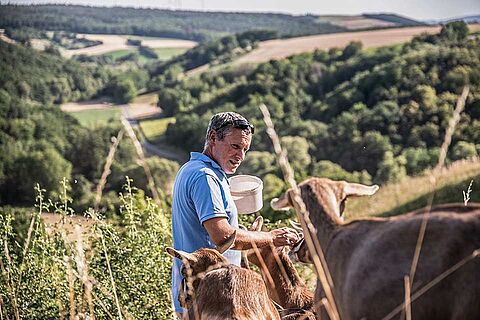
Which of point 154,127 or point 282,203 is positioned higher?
A: point 282,203

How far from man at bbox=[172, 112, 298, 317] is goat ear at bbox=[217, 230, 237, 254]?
2 centimetres

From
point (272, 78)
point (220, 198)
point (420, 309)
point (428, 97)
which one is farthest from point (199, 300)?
point (272, 78)

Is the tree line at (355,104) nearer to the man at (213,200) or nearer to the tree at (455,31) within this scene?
the tree at (455,31)

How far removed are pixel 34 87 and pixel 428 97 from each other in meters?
55.7

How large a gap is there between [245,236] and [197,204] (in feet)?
1.18

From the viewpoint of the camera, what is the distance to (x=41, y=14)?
96750 mm

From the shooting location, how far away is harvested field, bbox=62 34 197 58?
103500 mm

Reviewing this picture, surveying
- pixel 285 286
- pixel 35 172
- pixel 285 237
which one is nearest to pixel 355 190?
pixel 285 237

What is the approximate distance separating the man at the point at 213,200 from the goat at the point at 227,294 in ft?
1.07

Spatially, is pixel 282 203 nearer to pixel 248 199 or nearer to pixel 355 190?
pixel 355 190

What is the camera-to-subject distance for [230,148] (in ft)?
13.4

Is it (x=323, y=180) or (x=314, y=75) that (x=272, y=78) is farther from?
(x=323, y=180)

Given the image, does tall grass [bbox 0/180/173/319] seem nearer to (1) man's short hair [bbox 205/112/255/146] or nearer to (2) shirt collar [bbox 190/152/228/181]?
(2) shirt collar [bbox 190/152/228/181]

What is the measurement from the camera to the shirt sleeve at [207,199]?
12.4ft
